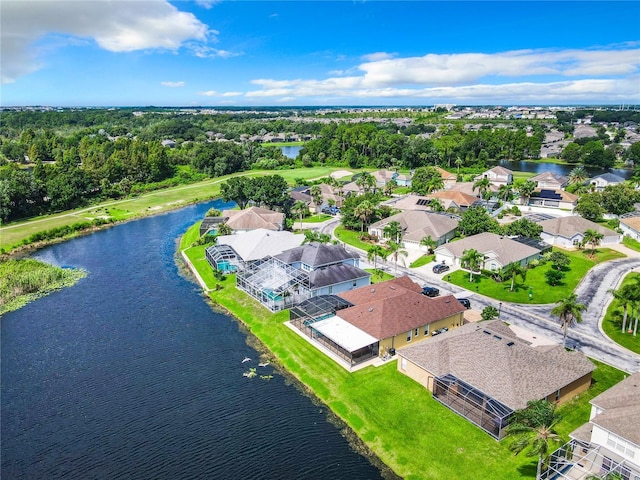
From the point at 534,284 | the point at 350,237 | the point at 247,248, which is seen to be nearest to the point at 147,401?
the point at 247,248

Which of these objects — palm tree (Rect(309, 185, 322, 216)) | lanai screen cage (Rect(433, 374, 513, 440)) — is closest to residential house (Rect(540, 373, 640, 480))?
lanai screen cage (Rect(433, 374, 513, 440))

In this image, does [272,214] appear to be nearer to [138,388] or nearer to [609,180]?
[138,388]

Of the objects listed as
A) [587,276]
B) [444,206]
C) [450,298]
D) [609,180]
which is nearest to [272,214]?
[444,206]

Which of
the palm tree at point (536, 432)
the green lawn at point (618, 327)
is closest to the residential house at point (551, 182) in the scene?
the green lawn at point (618, 327)

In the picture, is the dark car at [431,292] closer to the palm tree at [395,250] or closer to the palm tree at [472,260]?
the palm tree at [472,260]

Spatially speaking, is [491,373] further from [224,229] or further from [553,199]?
[553,199]

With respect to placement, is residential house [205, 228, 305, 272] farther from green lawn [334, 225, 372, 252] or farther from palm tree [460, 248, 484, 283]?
palm tree [460, 248, 484, 283]
